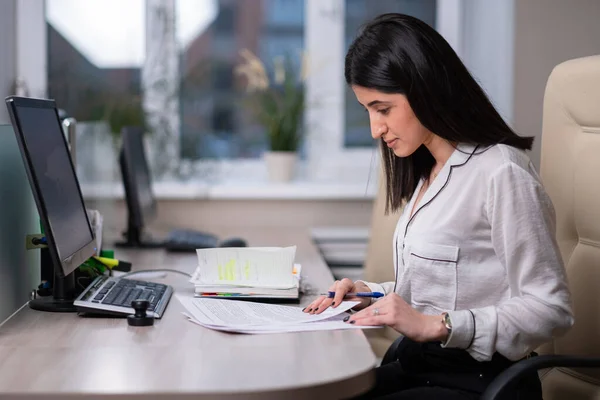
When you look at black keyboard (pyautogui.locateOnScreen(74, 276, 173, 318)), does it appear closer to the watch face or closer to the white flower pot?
the watch face

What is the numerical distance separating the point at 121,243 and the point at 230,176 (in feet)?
3.13

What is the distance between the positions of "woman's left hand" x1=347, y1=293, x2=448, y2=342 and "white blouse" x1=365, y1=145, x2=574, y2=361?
0.09ft

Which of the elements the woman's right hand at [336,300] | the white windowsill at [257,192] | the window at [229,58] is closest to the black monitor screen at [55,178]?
the woman's right hand at [336,300]

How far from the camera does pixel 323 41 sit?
11.6 feet

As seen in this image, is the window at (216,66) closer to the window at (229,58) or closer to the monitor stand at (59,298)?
the window at (229,58)

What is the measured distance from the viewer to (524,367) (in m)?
1.29

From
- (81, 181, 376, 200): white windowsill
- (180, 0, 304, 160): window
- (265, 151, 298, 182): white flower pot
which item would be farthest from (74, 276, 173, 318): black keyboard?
(180, 0, 304, 160): window

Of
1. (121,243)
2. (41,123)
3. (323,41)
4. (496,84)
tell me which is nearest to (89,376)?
(41,123)

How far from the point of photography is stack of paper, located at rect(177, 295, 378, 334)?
1374 mm

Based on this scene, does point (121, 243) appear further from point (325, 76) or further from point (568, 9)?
point (568, 9)

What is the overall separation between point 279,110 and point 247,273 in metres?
1.86

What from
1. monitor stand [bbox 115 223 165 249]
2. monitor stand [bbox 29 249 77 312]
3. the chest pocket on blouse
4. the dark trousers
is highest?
the chest pocket on blouse

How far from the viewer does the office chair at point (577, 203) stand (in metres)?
1.63

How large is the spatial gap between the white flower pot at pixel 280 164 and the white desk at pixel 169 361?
6.39 feet
